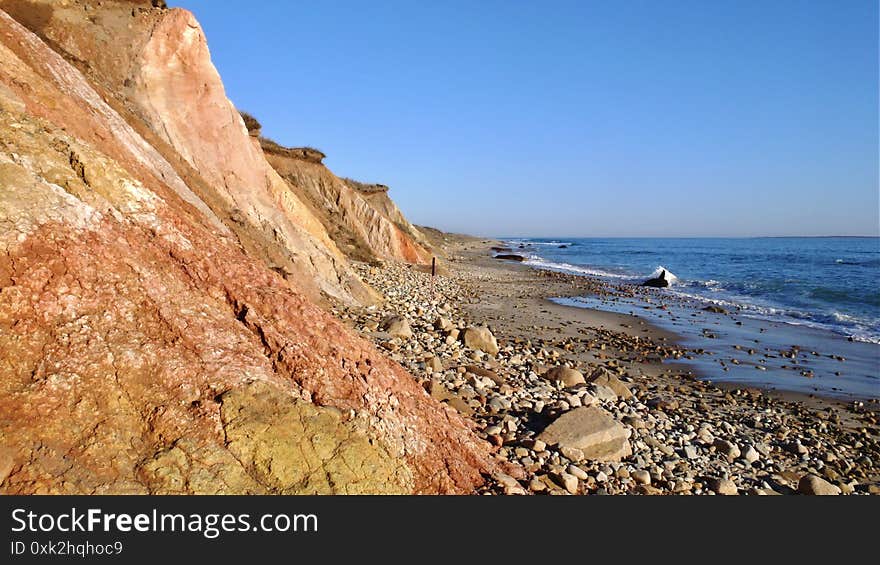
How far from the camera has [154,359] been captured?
3.98 meters

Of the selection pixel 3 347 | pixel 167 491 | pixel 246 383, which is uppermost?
pixel 3 347

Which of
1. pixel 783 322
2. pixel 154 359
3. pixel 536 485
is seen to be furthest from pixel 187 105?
pixel 783 322

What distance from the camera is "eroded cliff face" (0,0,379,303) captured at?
10.9 metres

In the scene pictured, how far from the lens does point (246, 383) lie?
4211 mm

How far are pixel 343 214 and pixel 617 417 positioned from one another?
2597cm

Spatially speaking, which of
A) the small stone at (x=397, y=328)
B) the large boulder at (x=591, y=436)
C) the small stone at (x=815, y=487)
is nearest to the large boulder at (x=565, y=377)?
the large boulder at (x=591, y=436)

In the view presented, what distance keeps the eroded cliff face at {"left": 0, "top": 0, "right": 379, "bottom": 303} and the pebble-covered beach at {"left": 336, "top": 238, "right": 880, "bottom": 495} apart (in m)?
2.10

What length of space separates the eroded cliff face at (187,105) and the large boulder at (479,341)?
12.4ft

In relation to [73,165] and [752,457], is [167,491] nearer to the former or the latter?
[73,165]

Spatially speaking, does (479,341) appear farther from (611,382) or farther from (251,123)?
(251,123)

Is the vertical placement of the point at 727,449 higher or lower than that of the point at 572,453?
lower

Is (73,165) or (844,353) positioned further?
(844,353)
